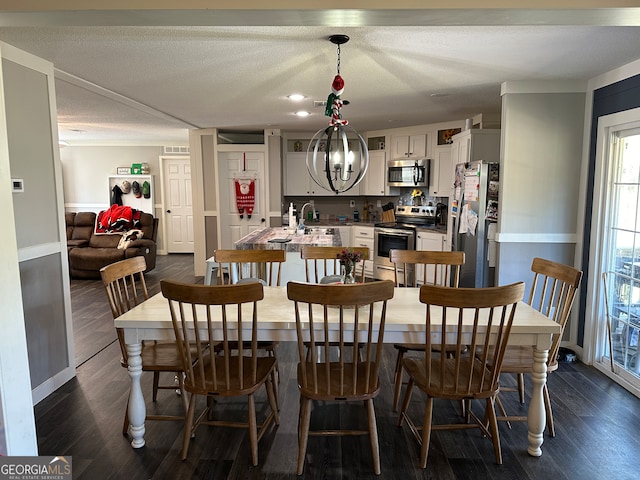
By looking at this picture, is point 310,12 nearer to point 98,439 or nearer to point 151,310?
point 151,310

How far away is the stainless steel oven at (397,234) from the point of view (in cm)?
591

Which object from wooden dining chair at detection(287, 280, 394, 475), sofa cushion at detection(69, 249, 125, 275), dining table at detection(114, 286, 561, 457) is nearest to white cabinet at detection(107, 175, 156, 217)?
sofa cushion at detection(69, 249, 125, 275)

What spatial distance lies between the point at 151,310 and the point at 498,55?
273 centimetres

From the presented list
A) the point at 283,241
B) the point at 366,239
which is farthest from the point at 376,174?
the point at 283,241

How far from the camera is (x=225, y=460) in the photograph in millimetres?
2178

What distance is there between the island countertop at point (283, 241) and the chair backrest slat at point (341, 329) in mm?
1508

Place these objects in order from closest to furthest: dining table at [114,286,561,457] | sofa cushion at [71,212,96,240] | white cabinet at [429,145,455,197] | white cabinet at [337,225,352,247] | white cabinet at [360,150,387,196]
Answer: dining table at [114,286,561,457] < white cabinet at [429,145,455,197] < white cabinet at [360,150,387,196] < white cabinet at [337,225,352,247] < sofa cushion at [71,212,96,240]

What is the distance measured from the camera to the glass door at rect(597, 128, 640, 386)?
3.04 metres

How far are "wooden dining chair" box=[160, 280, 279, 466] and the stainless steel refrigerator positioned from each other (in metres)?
2.35

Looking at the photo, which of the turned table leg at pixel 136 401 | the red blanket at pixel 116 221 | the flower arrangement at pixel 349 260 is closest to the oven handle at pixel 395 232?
the flower arrangement at pixel 349 260

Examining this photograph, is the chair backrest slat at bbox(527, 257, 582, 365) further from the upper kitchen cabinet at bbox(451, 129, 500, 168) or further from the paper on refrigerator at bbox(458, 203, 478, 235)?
the upper kitchen cabinet at bbox(451, 129, 500, 168)

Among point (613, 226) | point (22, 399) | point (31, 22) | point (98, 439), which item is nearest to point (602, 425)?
point (613, 226)

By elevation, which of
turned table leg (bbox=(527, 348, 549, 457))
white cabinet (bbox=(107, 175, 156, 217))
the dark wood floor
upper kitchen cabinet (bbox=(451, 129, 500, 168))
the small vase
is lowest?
the dark wood floor

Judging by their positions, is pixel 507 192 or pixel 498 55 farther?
pixel 507 192
